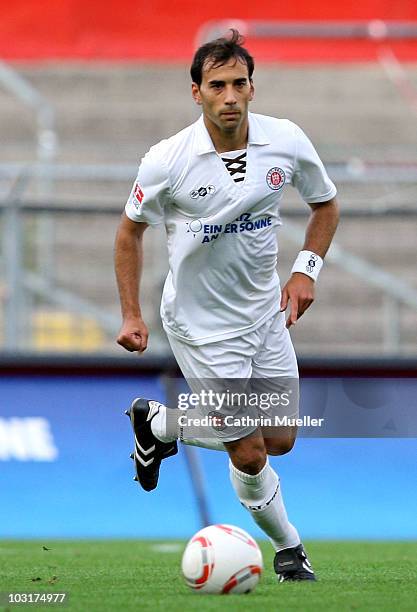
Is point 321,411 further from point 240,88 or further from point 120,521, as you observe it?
point 240,88

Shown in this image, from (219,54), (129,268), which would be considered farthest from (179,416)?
(219,54)

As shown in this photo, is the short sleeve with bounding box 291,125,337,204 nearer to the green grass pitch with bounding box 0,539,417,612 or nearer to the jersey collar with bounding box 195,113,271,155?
the jersey collar with bounding box 195,113,271,155

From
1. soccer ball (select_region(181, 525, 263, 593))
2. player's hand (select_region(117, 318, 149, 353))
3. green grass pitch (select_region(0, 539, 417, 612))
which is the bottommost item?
green grass pitch (select_region(0, 539, 417, 612))

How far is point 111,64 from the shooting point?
14164mm

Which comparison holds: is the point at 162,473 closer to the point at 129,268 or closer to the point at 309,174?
the point at 129,268

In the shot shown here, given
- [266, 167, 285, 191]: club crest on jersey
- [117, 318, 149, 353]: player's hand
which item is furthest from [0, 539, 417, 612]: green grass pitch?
[266, 167, 285, 191]: club crest on jersey

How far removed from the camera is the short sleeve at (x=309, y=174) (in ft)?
20.5

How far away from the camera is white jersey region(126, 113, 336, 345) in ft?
19.9

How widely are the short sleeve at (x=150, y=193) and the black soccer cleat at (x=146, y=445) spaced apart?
0.99 metres

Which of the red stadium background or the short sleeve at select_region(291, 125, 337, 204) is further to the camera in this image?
the red stadium background

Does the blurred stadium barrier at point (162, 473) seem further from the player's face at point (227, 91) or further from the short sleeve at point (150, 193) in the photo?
the player's face at point (227, 91)

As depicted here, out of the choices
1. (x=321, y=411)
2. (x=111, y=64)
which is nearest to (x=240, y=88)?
(x=321, y=411)
